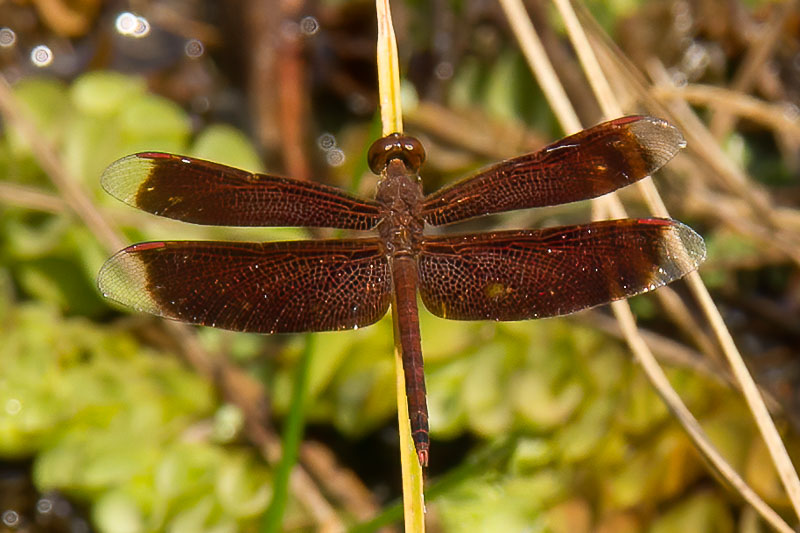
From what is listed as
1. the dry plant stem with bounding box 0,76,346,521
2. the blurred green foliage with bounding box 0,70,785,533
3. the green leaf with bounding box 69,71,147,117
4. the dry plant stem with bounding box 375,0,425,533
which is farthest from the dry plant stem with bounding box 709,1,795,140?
the green leaf with bounding box 69,71,147,117

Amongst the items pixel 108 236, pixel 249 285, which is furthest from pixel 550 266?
pixel 108 236

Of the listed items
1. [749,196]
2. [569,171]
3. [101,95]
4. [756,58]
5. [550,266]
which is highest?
[756,58]

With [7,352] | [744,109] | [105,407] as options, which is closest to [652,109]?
[744,109]

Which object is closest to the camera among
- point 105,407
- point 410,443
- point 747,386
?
point 410,443

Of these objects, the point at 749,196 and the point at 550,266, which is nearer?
the point at 550,266

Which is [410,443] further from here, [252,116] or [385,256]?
[252,116]

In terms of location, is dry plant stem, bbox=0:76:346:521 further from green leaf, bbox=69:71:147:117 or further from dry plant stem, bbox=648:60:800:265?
dry plant stem, bbox=648:60:800:265

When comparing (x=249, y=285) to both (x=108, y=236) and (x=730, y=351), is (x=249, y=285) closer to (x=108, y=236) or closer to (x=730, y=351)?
(x=108, y=236)

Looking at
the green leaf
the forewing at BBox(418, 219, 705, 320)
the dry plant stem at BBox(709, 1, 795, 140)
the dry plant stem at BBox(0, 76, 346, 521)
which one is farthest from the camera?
the dry plant stem at BBox(709, 1, 795, 140)
